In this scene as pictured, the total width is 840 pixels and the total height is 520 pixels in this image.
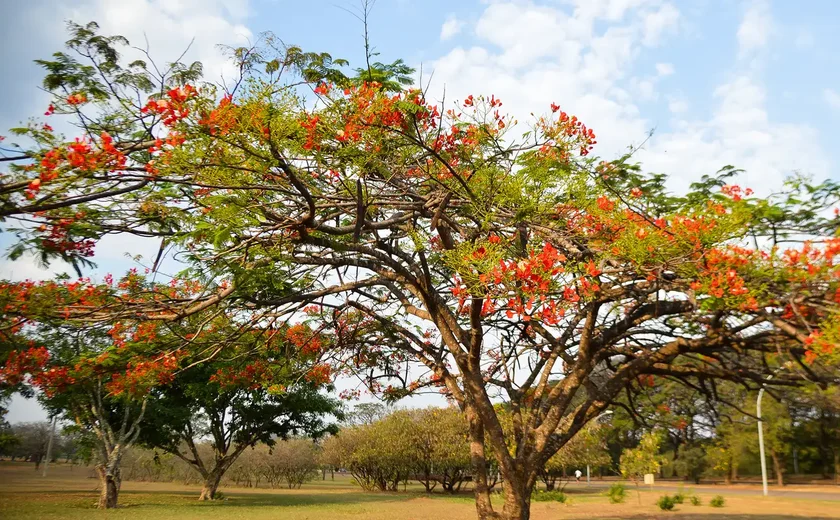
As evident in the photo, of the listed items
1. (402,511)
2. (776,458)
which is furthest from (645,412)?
(776,458)

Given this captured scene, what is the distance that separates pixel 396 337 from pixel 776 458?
34.6m

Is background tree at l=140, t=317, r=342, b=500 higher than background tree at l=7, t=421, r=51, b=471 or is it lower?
higher

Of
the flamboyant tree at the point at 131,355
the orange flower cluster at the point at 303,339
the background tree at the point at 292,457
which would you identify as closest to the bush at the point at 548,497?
the flamboyant tree at the point at 131,355

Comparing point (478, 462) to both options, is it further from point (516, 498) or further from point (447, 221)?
point (447, 221)

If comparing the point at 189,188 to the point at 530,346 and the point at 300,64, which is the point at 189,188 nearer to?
the point at 300,64

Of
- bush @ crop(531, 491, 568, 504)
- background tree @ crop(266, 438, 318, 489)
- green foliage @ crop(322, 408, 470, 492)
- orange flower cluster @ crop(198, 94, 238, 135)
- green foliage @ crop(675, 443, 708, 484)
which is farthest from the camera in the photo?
background tree @ crop(266, 438, 318, 489)

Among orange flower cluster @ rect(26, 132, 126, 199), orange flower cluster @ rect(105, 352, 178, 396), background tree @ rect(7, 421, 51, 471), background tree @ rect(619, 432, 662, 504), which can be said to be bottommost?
background tree @ rect(7, 421, 51, 471)

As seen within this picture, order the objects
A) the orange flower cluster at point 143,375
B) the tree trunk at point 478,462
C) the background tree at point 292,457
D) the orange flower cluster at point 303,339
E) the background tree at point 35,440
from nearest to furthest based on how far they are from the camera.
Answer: the orange flower cluster at point 143,375
the tree trunk at point 478,462
the orange flower cluster at point 303,339
the background tree at point 292,457
the background tree at point 35,440

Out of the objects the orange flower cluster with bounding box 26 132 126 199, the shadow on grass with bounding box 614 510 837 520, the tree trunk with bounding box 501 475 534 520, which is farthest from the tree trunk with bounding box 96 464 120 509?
the orange flower cluster with bounding box 26 132 126 199

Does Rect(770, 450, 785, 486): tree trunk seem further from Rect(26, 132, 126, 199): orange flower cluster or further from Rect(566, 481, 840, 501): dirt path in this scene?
Rect(26, 132, 126, 199): orange flower cluster

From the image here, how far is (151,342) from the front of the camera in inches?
275

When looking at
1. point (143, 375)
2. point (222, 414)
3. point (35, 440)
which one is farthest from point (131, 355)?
point (35, 440)

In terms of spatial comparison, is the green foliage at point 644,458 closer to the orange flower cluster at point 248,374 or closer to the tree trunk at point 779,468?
the orange flower cluster at point 248,374

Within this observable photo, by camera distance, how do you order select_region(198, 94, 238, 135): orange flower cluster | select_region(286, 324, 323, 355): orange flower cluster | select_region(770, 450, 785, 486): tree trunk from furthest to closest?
select_region(770, 450, 785, 486): tree trunk, select_region(286, 324, 323, 355): orange flower cluster, select_region(198, 94, 238, 135): orange flower cluster
